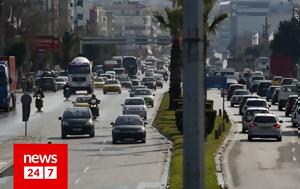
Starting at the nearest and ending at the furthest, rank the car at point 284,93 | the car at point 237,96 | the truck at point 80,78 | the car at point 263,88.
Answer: the car at point 284,93
the car at point 237,96
the car at point 263,88
the truck at point 80,78

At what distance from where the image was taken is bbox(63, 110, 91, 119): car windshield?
51.5 meters

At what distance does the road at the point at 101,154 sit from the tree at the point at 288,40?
65585mm

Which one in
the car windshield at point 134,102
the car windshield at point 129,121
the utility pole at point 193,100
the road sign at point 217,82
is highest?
the utility pole at point 193,100

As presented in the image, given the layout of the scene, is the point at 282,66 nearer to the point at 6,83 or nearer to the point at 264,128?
the point at 6,83

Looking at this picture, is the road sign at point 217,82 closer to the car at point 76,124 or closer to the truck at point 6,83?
the car at point 76,124

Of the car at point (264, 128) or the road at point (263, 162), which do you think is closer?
the road at point (263, 162)

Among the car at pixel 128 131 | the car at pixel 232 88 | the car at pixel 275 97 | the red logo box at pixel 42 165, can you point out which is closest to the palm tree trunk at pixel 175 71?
the car at pixel 128 131

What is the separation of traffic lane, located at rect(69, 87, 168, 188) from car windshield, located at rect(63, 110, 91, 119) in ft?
4.19

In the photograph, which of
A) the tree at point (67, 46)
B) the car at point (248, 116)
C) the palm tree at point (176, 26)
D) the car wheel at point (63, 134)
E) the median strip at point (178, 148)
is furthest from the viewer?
the tree at point (67, 46)

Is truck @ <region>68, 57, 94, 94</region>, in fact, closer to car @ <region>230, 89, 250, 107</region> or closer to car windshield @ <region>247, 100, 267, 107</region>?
car @ <region>230, 89, 250, 107</region>

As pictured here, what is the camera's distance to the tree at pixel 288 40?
438 feet

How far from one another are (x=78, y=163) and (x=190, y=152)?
26.6 meters

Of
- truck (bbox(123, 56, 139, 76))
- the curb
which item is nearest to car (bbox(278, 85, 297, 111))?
the curb

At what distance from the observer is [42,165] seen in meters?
16.7
